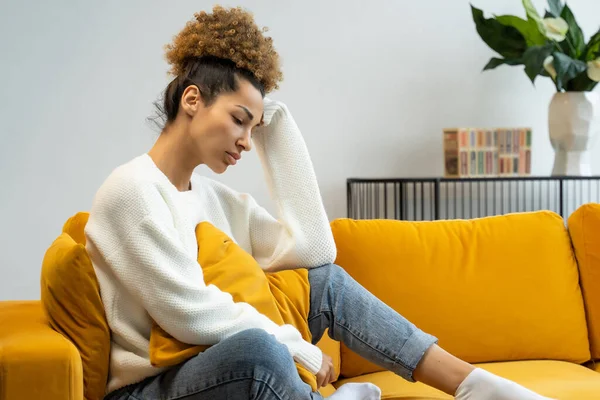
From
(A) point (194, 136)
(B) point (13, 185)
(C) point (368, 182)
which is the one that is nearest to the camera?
(A) point (194, 136)

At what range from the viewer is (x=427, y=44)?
337cm

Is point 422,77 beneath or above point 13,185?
above

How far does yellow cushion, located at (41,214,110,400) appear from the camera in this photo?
59.8 inches

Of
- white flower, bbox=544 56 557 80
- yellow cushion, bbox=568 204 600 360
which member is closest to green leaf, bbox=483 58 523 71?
white flower, bbox=544 56 557 80

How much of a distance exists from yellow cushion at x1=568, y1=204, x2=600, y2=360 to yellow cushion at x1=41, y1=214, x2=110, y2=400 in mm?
1360

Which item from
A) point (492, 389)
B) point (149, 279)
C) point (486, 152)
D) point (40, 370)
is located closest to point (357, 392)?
point (492, 389)

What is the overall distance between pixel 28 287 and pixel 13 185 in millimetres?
386

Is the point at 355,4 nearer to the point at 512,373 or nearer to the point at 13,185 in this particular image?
the point at 13,185

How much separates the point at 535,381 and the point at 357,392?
1.55ft

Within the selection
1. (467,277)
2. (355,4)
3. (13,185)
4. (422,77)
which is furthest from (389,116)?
(13,185)

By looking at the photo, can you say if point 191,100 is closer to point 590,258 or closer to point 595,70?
point 590,258

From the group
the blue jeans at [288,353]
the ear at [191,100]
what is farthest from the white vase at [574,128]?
the ear at [191,100]

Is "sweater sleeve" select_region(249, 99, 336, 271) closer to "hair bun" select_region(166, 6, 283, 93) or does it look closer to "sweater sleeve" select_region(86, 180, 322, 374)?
"hair bun" select_region(166, 6, 283, 93)

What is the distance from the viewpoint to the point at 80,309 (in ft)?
5.04
